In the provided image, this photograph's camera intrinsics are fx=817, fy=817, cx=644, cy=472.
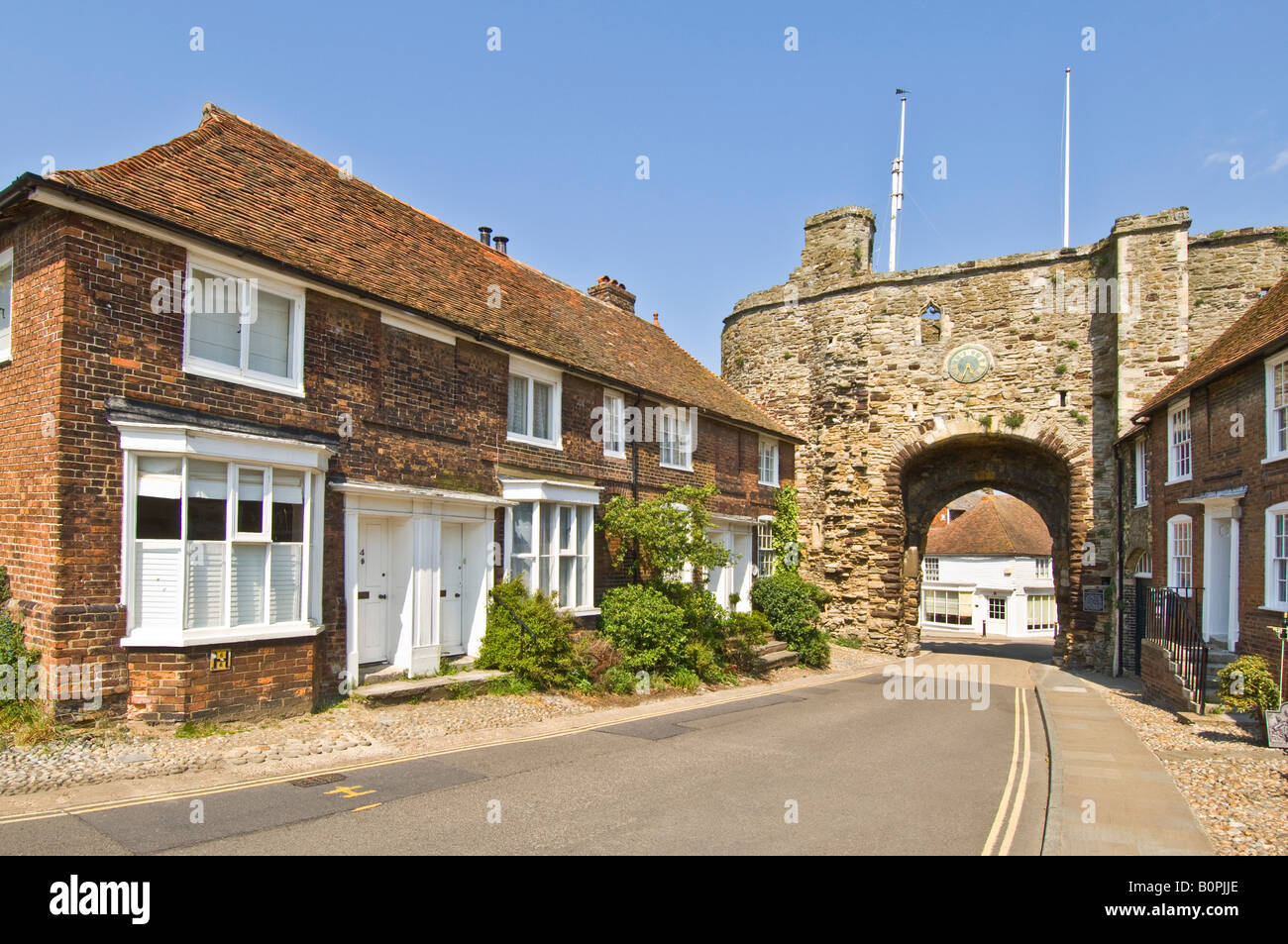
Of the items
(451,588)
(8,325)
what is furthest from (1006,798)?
(8,325)

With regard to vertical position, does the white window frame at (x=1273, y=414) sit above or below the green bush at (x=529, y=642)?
above

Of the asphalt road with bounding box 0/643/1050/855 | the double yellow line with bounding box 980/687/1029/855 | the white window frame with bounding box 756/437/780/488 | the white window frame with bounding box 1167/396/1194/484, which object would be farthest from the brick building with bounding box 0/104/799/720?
the white window frame with bounding box 1167/396/1194/484

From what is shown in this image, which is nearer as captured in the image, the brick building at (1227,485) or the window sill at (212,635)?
the window sill at (212,635)

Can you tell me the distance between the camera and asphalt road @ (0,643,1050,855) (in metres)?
6.27

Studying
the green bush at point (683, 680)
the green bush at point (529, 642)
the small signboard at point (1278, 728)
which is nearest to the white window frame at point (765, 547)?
the green bush at point (683, 680)

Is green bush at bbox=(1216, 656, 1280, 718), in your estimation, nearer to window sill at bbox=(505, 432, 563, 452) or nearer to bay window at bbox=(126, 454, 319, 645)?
window sill at bbox=(505, 432, 563, 452)

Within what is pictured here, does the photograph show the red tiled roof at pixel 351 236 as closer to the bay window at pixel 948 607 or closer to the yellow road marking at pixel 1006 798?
the yellow road marking at pixel 1006 798

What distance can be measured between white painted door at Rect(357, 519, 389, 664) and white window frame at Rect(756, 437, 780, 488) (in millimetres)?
13977

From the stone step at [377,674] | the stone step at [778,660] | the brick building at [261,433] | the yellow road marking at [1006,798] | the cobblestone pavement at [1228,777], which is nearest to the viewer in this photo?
the yellow road marking at [1006,798]

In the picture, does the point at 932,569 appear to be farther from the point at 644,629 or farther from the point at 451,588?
the point at 451,588

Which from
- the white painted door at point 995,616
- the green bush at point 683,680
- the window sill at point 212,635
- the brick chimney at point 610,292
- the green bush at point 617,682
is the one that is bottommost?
the white painted door at point 995,616

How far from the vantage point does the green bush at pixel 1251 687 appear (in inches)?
430

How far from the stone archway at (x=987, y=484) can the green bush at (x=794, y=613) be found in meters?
5.17
